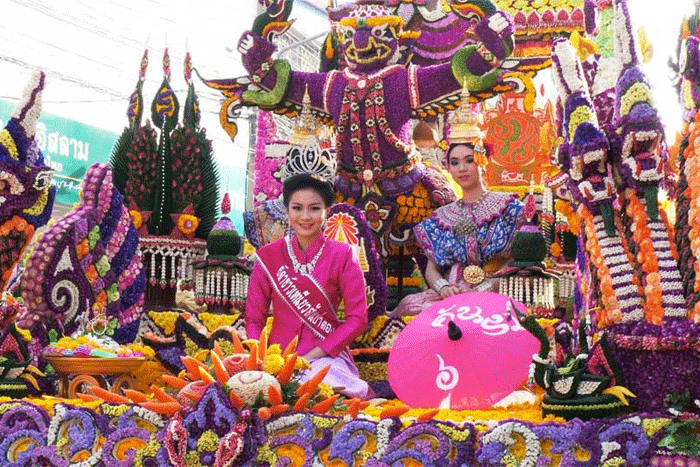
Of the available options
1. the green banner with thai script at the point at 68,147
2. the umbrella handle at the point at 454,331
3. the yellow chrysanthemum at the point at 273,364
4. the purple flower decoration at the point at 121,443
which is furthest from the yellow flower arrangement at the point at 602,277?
the green banner with thai script at the point at 68,147

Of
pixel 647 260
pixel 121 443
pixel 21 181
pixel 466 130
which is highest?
pixel 466 130

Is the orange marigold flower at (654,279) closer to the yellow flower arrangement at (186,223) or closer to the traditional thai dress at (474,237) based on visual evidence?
the traditional thai dress at (474,237)

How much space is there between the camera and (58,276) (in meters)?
4.44

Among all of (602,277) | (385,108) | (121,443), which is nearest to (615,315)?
(602,277)

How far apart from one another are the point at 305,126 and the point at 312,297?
168 cm

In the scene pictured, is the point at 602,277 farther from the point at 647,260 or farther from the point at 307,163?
the point at 307,163

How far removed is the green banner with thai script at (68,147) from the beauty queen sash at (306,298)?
18.4 feet

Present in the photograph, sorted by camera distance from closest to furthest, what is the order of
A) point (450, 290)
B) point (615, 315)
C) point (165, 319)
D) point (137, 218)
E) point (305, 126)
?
point (615, 315), point (450, 290), point (165, 319), point (305, 126), point (137, 218)

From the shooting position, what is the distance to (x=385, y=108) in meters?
5.67

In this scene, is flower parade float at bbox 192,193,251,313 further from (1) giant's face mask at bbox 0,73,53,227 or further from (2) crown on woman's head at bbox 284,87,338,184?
(1) giant's face mask at bbox 0,73,53,227

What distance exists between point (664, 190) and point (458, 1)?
265cm

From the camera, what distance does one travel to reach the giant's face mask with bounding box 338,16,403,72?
18.9 ft

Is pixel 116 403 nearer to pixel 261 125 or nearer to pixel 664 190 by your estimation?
pixel 664 190

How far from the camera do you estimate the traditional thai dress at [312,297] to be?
4258mm
